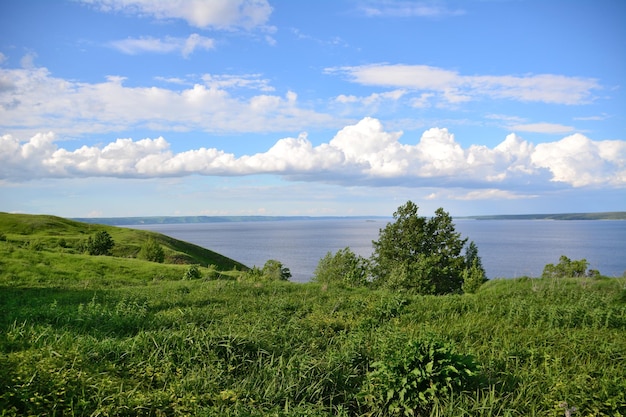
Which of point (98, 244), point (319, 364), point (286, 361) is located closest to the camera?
point (319, 364)

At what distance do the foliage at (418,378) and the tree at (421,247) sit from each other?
4475 cm

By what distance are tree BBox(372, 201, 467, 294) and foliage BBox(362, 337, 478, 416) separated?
147 feet

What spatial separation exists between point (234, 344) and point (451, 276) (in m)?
49.0

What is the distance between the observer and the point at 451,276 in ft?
175

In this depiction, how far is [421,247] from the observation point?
54594 millimetres

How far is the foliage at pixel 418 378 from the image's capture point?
6.54 meters

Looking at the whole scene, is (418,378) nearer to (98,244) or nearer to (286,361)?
(286,361)

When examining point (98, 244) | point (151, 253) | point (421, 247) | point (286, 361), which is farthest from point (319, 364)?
point (151, 253)

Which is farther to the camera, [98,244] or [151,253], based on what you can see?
[151,253]

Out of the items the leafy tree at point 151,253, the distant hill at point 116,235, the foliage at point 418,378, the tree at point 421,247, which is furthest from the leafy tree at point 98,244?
the foliage at point 418,378

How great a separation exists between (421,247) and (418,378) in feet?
162

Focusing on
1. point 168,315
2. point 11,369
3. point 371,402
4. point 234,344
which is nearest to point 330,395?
point 371,402

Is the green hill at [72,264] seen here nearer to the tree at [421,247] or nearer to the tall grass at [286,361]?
the tall grass at [286,361]

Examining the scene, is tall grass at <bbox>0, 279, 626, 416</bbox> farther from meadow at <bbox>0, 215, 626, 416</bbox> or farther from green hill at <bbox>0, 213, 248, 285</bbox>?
green hill at <bbox>0, 213, 248, 285</bbox>
